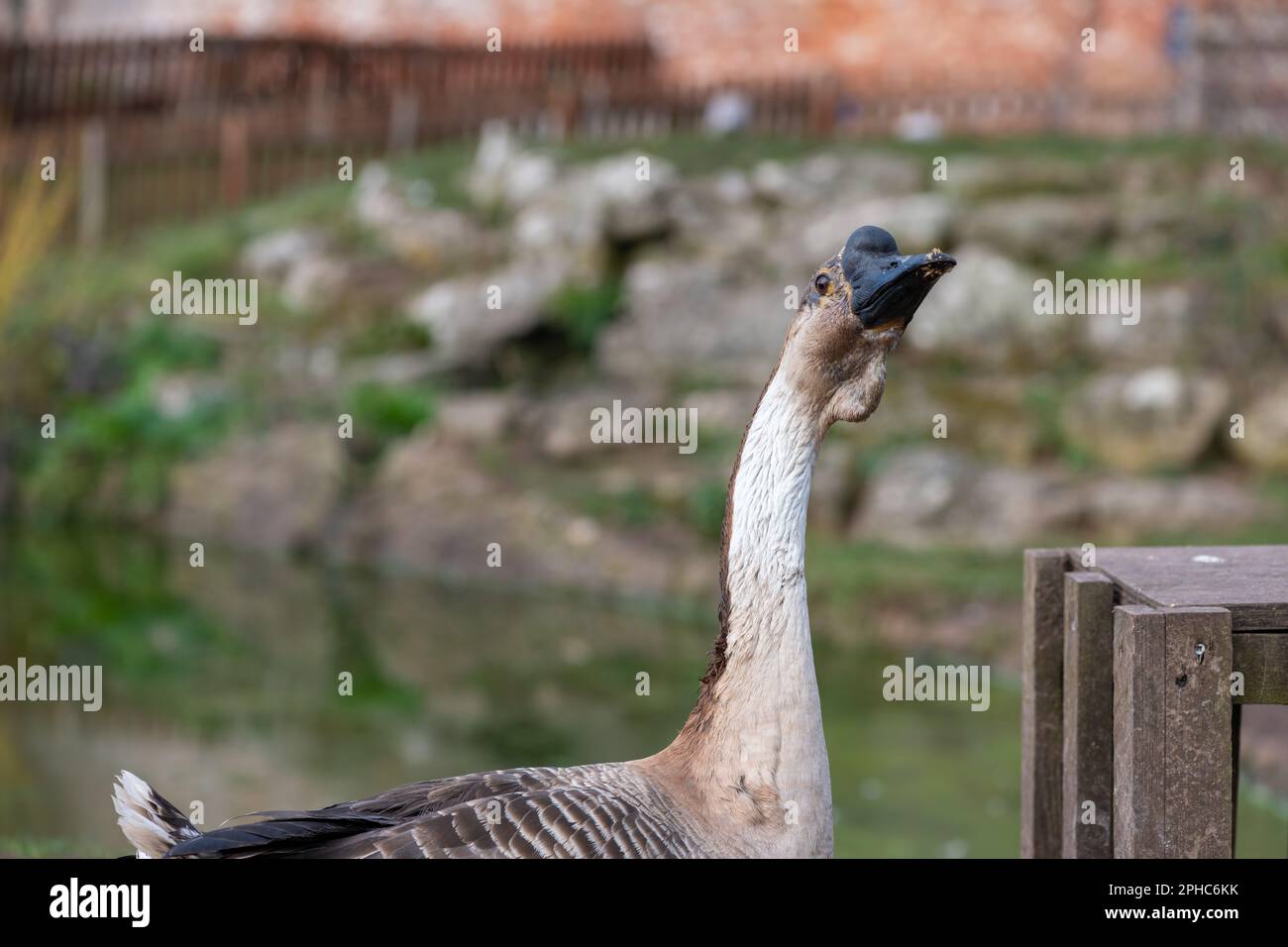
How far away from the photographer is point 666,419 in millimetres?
12320

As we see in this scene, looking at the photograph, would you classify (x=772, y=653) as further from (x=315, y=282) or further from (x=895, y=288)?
(x=315, y=282)

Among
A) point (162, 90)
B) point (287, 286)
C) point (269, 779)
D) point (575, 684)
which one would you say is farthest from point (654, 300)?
point (162, 90)

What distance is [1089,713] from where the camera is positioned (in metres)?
3.59

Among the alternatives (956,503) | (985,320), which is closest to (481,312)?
(985,320)

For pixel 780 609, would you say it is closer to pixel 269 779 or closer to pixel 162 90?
pixel 269 779

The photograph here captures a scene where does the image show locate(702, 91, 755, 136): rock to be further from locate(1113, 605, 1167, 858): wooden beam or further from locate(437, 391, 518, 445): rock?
locate(1113, 605, 1167, 858): wooden beam

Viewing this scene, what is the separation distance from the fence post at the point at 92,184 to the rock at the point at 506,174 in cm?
521

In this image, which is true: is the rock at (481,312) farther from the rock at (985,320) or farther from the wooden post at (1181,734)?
the wooden post at (1181,734)

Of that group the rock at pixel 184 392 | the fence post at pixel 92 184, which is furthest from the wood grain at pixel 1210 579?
the fence post at pixel 92 184

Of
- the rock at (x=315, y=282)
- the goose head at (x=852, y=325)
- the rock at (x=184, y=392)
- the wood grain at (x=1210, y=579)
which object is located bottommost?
the wood grain at (x=1210, y=579)

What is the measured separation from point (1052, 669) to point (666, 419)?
8464mm

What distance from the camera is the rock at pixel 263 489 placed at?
12156 mm

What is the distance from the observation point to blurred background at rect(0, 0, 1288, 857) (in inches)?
332

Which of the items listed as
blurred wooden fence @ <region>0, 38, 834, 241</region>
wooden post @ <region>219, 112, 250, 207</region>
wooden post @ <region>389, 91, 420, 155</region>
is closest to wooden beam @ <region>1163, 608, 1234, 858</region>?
blurred wooden fence @ <region>0, 38, 834, 241</region>
